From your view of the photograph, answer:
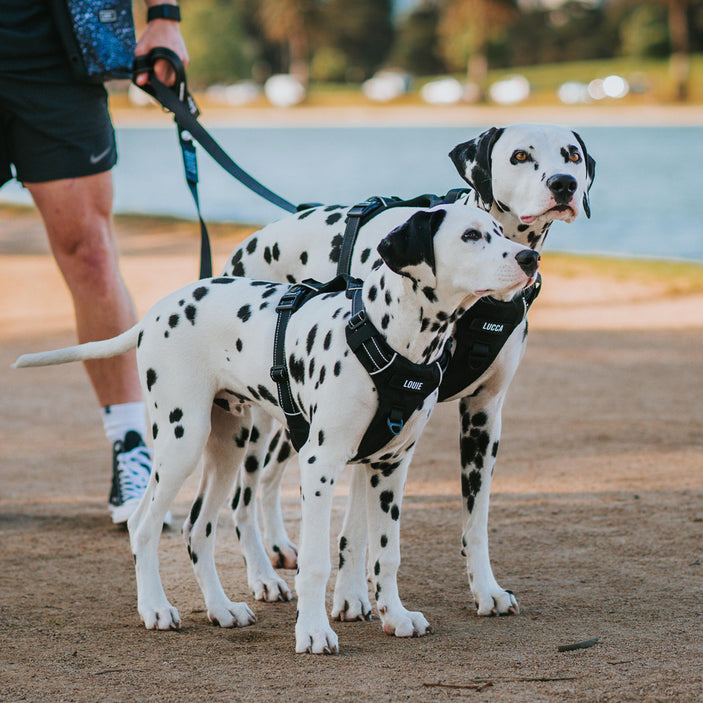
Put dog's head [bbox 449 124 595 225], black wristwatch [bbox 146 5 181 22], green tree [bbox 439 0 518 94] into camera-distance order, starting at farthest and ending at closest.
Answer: green tree [bbox 439 0 518 94] → black wristwatch [bbox 146 5 181 22] → dog's head [bbox 449 124 595 225]

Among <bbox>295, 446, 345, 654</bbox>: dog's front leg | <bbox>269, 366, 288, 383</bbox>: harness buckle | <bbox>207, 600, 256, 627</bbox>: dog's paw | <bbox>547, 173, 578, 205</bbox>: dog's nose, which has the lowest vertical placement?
<bbox>207, 600, 256, 627</bbox>: dog's paw

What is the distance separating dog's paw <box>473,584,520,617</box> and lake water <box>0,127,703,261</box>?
11174 millimetres

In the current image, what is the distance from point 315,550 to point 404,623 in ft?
1.68

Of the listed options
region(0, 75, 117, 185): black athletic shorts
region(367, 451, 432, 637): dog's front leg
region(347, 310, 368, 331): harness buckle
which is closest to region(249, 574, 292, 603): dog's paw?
region(367, 451, 432, 637): dog's front leg

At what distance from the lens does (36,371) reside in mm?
9734

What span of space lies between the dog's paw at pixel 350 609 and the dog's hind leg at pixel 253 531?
1.24 feet

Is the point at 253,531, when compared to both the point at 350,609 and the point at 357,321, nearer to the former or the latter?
the point at 350,609

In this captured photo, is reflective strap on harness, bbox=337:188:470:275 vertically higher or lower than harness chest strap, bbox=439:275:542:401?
higher

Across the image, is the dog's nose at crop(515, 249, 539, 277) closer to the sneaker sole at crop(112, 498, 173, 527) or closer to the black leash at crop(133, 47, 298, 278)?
the black leash at crop(133, 47, 298, 278)

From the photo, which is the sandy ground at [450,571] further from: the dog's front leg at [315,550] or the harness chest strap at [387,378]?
the harness chest strap at [387,378]

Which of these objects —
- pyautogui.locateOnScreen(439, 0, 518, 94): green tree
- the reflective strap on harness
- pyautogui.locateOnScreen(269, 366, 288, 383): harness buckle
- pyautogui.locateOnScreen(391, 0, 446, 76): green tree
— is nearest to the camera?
pyautogui.locateOnScreen(269, 366, 288, 383): harness buckle

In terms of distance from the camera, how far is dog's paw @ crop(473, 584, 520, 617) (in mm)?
4473

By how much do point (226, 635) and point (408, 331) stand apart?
1.35 m

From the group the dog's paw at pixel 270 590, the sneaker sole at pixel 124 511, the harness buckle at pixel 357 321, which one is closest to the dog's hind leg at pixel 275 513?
the dog's paw at pixel 270 590
